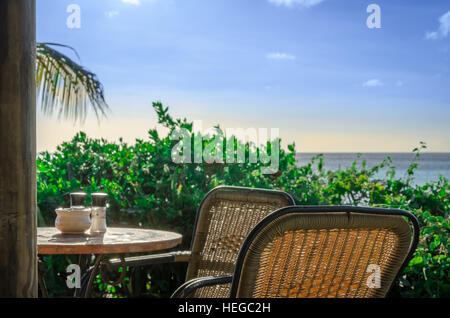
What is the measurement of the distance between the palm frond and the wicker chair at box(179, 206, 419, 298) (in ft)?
16.2

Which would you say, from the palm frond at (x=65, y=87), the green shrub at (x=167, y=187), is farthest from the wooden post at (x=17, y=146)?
the palm frond at (x=65, y=87)

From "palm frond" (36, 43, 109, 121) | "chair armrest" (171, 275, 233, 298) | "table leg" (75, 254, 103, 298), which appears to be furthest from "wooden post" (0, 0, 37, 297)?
"palm frond" (36, 43, 109, 121)

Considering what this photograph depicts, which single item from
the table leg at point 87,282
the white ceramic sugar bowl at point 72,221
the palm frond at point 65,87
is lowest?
the table leg at point 87,282

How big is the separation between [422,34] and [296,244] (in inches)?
2038

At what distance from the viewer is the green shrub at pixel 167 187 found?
295cm

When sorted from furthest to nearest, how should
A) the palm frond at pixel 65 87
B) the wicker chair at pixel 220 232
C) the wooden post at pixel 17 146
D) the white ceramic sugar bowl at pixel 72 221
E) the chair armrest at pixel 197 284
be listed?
1. the palm frond at pixel 65 87
2. the wicker chair at pixel 220 232
3. the white ceramic sugar bowl at pixel 72 221
4. the chair armrest at pixel 197 284
5. the wooden post at pixel 17 146

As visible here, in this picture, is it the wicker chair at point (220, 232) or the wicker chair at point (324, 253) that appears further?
the wicker chair at point (220, 232)

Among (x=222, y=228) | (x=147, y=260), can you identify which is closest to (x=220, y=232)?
(x=222, y=228)

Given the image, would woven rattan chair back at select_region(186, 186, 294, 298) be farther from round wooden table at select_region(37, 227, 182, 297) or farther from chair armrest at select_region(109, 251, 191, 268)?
round wooden table at select_region(37, 227, 182, 297)

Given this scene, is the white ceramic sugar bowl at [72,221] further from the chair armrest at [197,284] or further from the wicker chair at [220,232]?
the chair armrest at [197,284]

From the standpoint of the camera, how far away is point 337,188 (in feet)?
10.8

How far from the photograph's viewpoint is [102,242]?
1848 millimetres

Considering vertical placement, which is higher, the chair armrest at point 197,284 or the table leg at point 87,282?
the chair armrest at point 197,284

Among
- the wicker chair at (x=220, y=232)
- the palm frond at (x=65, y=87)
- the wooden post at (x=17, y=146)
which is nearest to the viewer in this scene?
the wooden post at (x=17, y=146)
